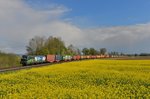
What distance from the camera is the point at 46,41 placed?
584 ft

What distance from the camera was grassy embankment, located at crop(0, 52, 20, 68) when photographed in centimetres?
8619

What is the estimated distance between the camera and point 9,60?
89.8 meters

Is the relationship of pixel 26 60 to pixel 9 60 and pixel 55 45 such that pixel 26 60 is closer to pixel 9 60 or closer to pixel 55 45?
pixel 9 60

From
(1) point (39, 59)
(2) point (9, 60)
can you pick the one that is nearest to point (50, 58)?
(1) point (39, 59)

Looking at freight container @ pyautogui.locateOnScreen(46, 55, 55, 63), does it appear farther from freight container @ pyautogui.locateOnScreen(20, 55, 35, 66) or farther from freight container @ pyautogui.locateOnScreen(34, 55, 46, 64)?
freight container @ pyautogui.locateOnScreen(20, 55, 35, 66)

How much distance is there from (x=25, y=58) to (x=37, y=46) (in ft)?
263

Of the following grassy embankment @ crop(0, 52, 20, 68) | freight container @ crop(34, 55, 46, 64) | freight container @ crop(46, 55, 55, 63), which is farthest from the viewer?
freight container @ crop(46, 55, 55, 63)

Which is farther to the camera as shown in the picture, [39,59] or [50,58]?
[50,58]

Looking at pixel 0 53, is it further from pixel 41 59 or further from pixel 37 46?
pixel 37 46

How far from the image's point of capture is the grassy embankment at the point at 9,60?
8619 centimetres

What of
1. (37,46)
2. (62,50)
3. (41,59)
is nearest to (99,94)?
(41,59)

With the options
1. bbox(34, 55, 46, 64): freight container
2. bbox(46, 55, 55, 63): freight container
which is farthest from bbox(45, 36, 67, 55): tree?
bbox(34, 55, 46, 64): freight container

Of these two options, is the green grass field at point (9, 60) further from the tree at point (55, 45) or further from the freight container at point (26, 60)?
the tree at point (55, 45)

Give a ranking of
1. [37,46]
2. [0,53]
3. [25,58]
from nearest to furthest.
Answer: [25,58]
[0,53]
[37,46]
